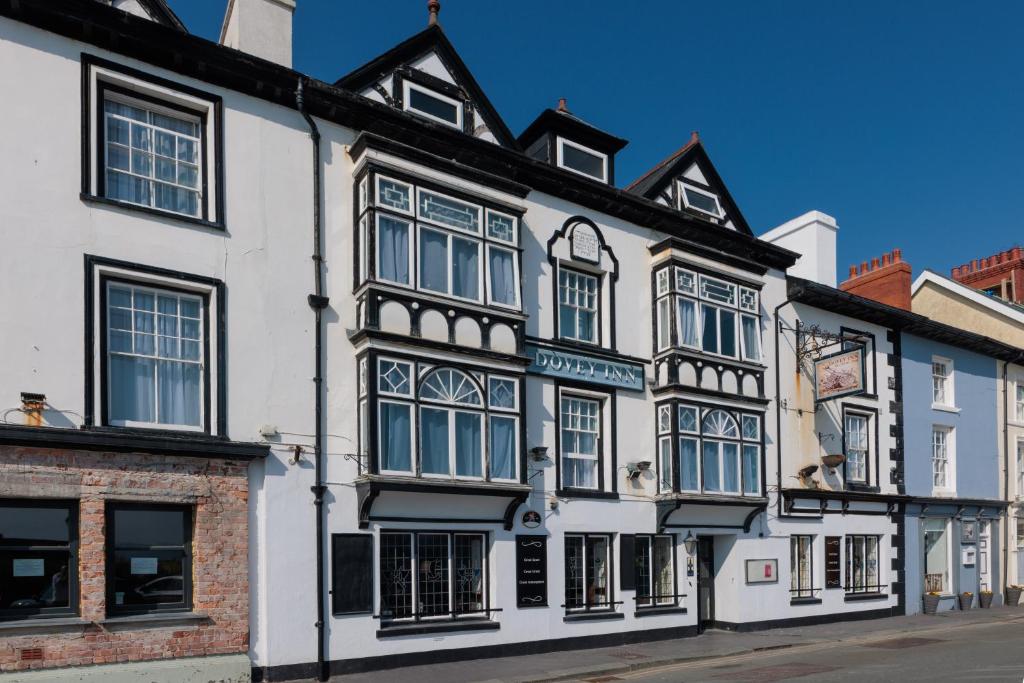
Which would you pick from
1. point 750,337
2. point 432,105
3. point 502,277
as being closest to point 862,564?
point 750,337

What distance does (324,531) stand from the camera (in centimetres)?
1315

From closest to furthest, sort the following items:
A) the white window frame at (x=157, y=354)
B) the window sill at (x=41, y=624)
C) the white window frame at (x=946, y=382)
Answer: the window sill at (x=41, y=624), the white window frame at (x=157, y=354), the white window frame at (x=946, y=382)

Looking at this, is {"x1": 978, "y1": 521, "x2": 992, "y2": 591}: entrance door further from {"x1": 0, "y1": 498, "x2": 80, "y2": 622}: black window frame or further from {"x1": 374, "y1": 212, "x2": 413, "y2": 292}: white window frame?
{"x1": 0, "y1": 498, "x2": 80, "y2": 622}: black window frame

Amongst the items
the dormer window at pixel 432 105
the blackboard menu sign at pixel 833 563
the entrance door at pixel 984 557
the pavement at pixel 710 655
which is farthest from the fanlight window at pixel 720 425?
the entrance door at pixel 984 557

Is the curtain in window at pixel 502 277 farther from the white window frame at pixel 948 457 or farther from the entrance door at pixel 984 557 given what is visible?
the entrance door at pixel 984 557

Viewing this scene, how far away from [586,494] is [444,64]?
8491 millimetres

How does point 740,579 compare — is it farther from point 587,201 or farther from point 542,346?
point 587,201

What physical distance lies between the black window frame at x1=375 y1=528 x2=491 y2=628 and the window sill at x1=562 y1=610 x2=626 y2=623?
1776 millimetres

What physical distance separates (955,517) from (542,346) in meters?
15.2

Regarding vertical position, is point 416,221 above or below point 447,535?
above

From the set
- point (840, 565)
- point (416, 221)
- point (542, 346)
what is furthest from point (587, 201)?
point (840, 565)

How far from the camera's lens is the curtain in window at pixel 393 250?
46.0 feet

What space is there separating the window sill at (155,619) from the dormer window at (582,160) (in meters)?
11.0

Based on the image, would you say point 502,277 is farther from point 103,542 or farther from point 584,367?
point 103,542
